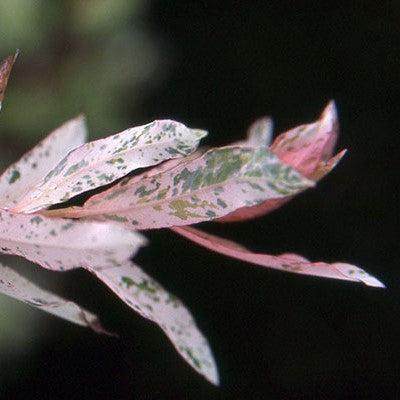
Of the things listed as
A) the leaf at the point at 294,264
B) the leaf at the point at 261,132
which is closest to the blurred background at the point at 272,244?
the leaf at the point at 261,132

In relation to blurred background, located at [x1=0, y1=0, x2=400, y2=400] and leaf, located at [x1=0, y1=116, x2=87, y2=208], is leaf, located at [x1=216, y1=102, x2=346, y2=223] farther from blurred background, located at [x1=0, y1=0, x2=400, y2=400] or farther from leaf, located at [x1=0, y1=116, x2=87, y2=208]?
blurred background, located at [x1=0, y1=0, x2=400, y2=400]

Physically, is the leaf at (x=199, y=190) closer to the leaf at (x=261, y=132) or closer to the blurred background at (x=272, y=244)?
the leaf at (x=261, y=132)

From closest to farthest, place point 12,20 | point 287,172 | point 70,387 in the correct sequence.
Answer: point 287,172 < point 12,20 < point 70,387

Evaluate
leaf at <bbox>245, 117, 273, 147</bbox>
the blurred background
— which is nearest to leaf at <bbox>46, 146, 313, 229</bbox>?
leaf at <bbox>245, 117, 273, 147</bbox>

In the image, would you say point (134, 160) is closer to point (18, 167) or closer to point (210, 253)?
point (18, 167)

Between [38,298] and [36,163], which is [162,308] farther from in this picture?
[36,163]

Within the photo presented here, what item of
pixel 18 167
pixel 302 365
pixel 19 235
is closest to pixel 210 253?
pixel 302 365
